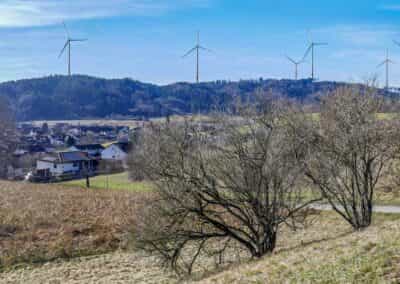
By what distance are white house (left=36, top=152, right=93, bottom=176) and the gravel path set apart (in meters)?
57.9

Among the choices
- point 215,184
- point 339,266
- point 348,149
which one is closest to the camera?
point 339,266

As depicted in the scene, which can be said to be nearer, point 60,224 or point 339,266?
point 339,266

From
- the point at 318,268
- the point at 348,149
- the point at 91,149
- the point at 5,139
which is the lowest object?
the point at 91,149

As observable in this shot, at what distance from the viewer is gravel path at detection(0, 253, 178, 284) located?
20891 mm

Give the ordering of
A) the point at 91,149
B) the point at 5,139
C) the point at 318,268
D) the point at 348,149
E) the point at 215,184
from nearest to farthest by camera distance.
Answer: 1. the point at 318,268
2. the point at 215,184
3. the point at 348,149
4. the point at 5,139
5. the point at 91,149

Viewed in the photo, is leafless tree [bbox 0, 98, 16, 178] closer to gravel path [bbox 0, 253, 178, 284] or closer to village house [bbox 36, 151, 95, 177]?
village house [bbox 36, 151, 95, 177]

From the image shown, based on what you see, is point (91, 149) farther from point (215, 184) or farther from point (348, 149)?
point (215, 184)

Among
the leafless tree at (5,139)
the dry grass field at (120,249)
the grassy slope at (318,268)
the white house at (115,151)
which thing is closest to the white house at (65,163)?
the leafless tree at (5,139)

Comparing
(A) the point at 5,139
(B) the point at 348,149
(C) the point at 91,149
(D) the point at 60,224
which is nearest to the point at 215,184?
(B) the point at 348,149

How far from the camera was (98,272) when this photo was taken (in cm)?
2256

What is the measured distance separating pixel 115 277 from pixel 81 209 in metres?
15.4

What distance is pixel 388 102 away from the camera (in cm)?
2777

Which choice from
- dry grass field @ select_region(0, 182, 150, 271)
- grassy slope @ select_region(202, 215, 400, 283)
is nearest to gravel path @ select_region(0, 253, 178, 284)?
dry grass field @ select_region(0, 182, 150, 271)

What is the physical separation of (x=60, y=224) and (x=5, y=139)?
67422mm
